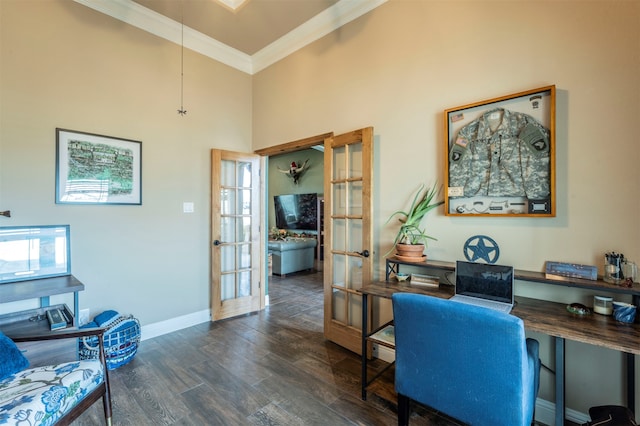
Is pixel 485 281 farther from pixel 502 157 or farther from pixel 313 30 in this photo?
pixel 313 30

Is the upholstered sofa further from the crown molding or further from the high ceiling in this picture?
the high ceiling

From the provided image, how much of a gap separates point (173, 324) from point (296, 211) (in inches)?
187

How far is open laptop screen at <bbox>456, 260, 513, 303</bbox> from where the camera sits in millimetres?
1717

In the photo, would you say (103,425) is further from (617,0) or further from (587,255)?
(617,0)

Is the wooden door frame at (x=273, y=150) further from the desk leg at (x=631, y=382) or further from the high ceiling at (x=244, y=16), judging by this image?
the desk leg at (x=631, y=382)

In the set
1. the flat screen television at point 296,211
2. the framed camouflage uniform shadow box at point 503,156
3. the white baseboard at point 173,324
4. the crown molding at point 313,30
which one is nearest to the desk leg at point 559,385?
the framed camouflage uniform shadow box at point 503,156

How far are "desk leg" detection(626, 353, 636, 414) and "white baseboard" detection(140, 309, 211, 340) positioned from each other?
3.55m

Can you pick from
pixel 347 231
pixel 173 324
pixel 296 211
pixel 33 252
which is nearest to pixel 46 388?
pixel 33 252

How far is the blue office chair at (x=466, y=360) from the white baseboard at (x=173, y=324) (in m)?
2.62

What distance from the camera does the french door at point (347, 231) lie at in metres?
2.56

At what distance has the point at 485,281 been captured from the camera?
1797 mm

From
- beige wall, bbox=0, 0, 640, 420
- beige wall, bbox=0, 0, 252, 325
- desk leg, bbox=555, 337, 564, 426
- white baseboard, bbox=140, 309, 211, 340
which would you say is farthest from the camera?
white baseboard, bbox=140, 309, 211, 340

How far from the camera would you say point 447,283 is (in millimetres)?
2188

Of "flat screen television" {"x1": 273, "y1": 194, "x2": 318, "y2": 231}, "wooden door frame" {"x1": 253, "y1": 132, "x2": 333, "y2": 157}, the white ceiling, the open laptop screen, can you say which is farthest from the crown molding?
"flat screen television" {"x1": 273, "y1": 194, "x2": 318, "y2": 231}
